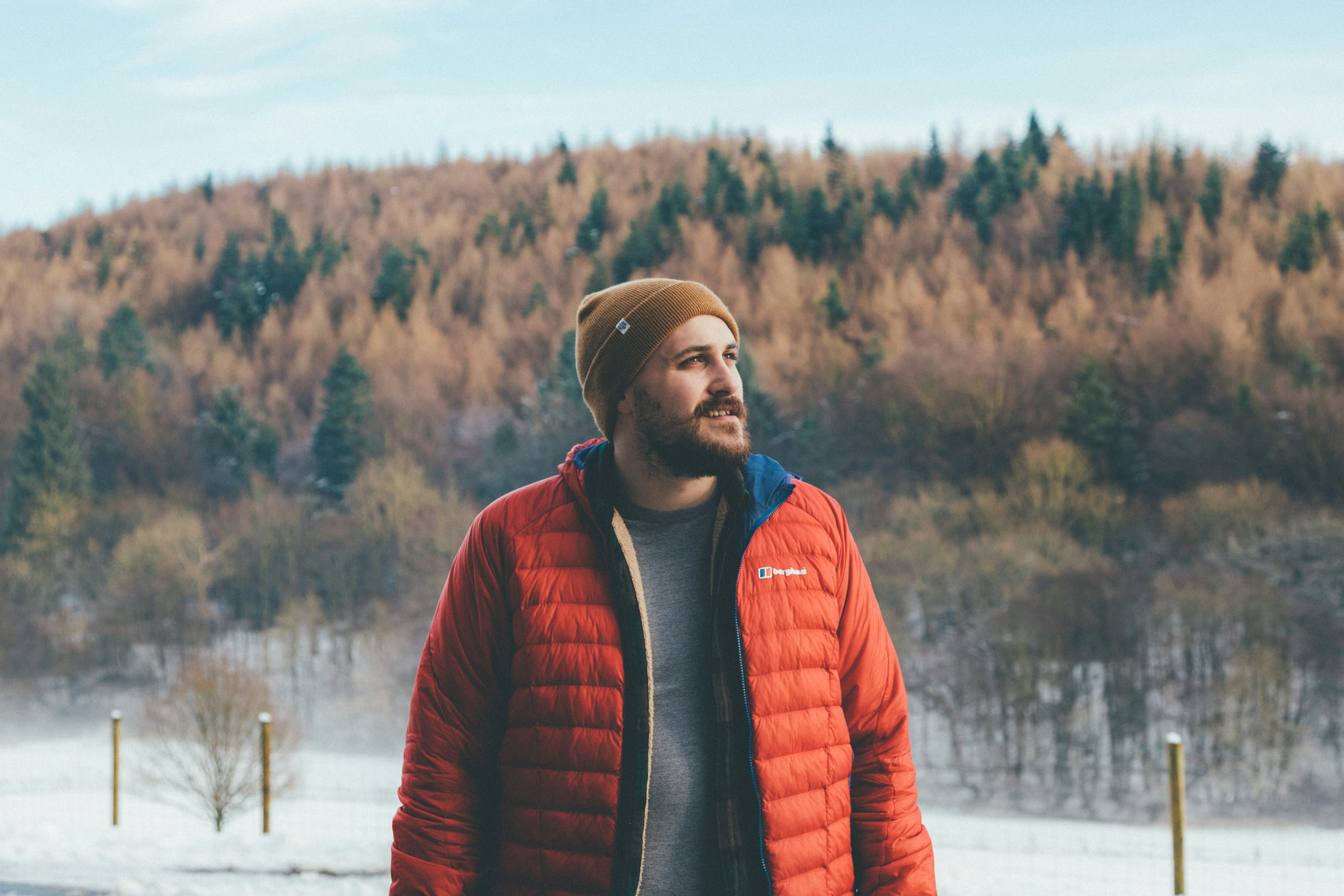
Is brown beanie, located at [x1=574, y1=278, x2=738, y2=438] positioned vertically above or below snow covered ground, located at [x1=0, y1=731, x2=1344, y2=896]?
above

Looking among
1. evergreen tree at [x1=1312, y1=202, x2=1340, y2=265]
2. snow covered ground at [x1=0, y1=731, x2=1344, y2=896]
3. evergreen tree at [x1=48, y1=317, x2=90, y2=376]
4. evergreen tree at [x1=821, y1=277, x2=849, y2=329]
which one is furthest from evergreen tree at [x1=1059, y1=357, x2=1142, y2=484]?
evergreen tree at [x1=48, y1=317, x2=90, y2=376]

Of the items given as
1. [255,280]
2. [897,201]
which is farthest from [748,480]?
[255,280]

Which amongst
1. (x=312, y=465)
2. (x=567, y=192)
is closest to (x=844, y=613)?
(x=312, y=465)

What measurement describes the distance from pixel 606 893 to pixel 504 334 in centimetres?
6910

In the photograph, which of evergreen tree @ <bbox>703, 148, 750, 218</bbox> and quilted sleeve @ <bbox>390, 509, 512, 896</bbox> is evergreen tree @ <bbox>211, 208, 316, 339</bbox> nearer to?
evergreen tree @ <bbox>703, 148, 750, 218</bbox>

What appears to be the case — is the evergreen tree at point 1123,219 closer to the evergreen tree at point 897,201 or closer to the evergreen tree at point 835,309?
the evergreen tree at point 897,201

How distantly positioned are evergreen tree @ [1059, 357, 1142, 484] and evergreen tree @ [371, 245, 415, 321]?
47359 mm

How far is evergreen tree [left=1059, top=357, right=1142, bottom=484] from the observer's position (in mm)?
41719

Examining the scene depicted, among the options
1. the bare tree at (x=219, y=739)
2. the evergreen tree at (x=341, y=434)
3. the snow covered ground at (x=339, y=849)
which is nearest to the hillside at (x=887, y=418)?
the evergreen tree at (x=341, y=434)

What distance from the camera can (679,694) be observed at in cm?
167

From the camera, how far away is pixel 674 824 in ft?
5.32

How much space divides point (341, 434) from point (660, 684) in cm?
4973

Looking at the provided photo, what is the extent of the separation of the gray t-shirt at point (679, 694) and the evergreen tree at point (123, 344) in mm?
61891

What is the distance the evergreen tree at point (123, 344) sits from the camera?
5784cm
